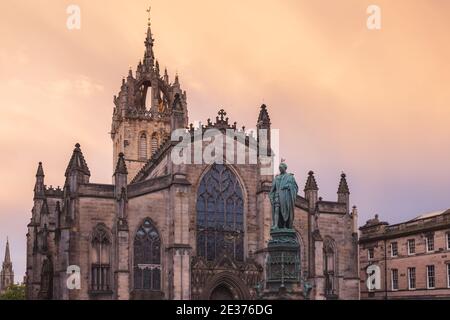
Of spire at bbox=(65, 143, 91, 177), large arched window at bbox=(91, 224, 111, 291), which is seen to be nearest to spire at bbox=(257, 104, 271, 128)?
spire at bbox=(65, 143, 91, 177)

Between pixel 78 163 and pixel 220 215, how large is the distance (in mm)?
10074

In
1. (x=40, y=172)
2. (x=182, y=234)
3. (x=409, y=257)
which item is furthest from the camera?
(x=40, y=172)

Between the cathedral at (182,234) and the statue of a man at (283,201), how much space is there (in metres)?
18.5

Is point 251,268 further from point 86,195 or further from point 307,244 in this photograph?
point 86,195

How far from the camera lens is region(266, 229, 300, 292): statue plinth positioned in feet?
82.0

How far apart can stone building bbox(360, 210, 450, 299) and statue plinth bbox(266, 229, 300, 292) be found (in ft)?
99.1

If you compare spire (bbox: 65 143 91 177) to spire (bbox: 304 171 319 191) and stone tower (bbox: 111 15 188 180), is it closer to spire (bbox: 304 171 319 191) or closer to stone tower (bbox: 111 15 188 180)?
spire (bbox: 304 171 319 191)

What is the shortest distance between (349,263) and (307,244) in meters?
3.83

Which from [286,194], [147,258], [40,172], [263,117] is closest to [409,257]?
[263,117]

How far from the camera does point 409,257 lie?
5697cm

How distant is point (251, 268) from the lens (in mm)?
47344

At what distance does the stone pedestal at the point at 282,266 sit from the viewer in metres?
25.0

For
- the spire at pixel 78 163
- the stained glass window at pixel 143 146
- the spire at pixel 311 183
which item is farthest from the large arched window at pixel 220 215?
the stained glass window at pixel 143 146

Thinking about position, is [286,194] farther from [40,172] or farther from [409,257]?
[40,172]
